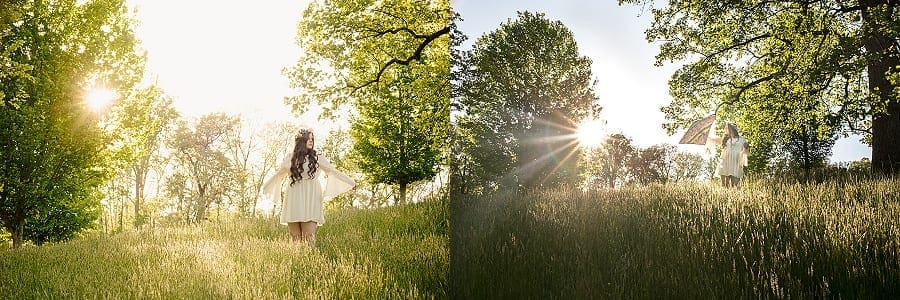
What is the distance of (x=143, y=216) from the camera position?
26000mm

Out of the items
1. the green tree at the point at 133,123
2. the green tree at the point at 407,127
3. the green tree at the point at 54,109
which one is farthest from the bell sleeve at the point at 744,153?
the green tree at the point at 133,123

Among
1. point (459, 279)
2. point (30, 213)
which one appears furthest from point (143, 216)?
point (459, 279)

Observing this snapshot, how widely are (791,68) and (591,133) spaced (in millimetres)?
1786

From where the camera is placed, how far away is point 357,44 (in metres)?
7.09

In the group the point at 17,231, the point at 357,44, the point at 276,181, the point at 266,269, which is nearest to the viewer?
the point at 266,269

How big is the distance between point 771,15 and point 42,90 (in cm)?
1374

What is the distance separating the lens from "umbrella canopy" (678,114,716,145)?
2.88 m

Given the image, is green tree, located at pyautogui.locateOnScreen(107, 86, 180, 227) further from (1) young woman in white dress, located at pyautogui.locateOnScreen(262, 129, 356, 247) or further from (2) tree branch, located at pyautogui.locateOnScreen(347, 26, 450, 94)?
(1) young woman in white dress, located at pyautogui.locateOnScreen(262, 129, 356, 247)

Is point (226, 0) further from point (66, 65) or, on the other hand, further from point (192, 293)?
point (192, 293)

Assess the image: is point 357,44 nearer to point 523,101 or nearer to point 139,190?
point 523,101

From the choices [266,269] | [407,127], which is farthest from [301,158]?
[266,269]

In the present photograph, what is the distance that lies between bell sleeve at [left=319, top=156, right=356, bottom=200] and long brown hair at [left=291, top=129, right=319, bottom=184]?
0.10 m

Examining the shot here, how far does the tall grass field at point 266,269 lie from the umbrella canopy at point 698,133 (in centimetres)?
149

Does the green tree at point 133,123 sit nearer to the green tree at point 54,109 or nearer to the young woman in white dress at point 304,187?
the green tree at point 54,109
